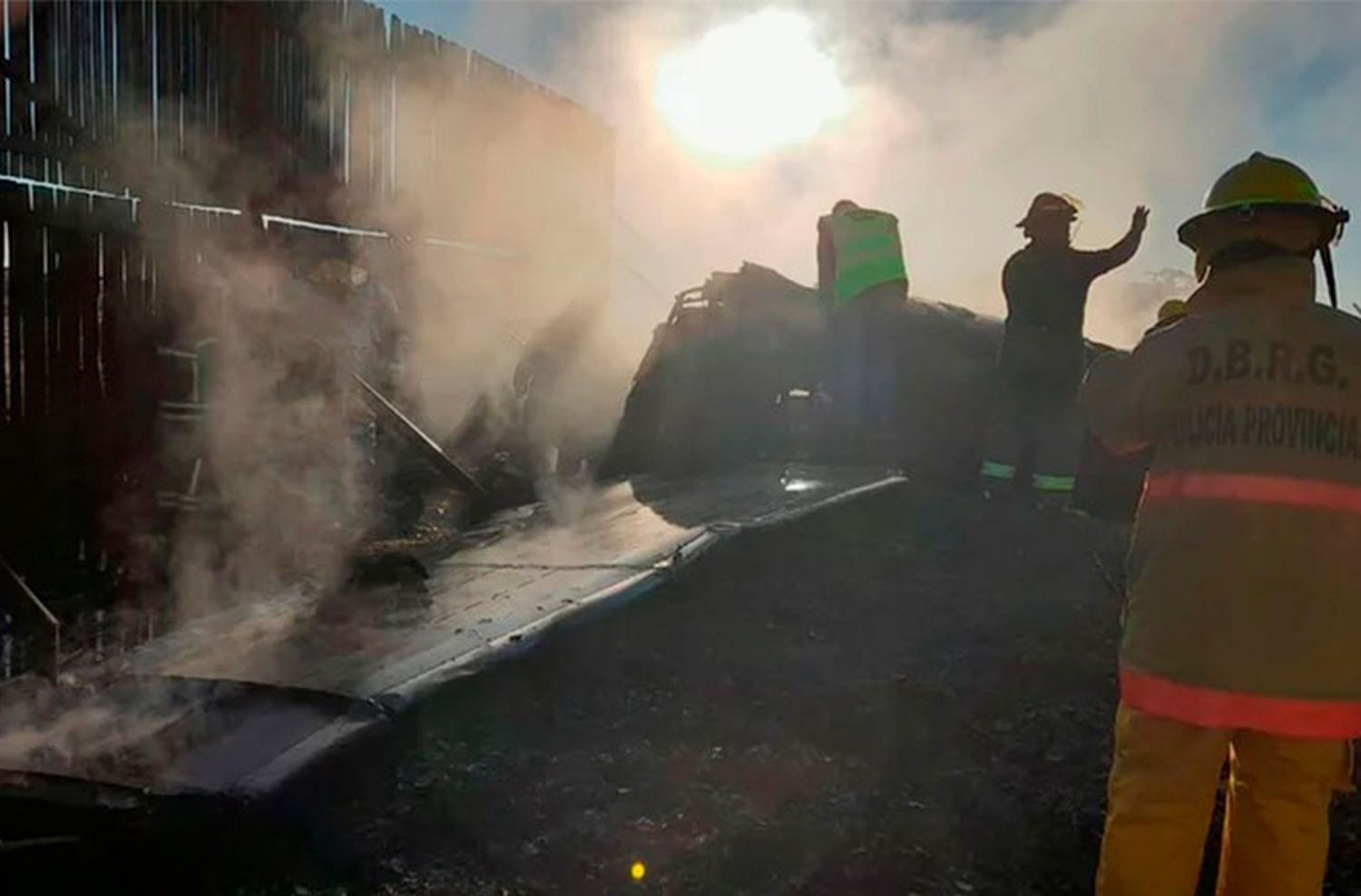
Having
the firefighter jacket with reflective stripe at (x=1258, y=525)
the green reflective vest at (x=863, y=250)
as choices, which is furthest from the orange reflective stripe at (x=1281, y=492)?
the green reflective vest at (x=863, y=250)

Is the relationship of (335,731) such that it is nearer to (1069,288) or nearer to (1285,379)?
(1285,379)

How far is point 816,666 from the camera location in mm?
4023

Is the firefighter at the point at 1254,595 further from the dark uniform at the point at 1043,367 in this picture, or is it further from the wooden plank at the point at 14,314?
the wooden plank at the point at 14,314

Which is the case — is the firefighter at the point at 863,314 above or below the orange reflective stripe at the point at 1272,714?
above

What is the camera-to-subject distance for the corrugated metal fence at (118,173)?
17.6 ft

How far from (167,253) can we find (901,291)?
452cm

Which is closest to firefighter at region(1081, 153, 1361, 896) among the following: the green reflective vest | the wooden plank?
the wooden plank

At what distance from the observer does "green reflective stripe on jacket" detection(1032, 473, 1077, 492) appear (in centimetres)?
626

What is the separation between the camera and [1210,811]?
210cm

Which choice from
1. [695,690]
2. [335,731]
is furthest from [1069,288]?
[335,731]

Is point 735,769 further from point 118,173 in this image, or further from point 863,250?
point 863,250

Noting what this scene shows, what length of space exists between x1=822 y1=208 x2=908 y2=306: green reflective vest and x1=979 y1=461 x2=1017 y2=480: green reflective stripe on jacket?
1.77m

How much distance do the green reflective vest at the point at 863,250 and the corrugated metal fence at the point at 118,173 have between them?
359 cm

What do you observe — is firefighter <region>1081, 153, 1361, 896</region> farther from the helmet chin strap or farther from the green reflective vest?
the green reflective vest
